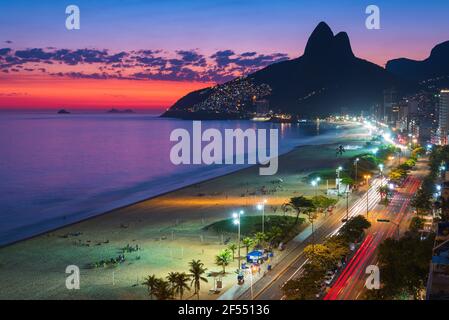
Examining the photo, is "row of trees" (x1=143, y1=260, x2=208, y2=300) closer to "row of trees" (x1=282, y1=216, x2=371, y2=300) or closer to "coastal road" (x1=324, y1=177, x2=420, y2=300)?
"row of trees" (x1=282, y1=216, x2=371, y2=300)

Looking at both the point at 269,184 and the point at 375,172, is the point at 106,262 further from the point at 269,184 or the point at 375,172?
the point at 375,172

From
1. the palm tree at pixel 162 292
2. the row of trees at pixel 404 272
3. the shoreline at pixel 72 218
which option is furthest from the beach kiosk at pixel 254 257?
the shoreline at pixel 72 218

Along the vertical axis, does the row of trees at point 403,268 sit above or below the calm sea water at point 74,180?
above

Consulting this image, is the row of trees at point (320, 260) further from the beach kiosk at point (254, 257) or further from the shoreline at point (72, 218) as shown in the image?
the shoreline at point (72, 218)

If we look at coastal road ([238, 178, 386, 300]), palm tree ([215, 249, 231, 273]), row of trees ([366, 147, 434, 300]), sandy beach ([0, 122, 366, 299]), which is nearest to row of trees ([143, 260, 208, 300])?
sandy beach ([0, 122, 366, 299])

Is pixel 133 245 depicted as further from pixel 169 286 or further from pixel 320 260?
pixel 320 260
